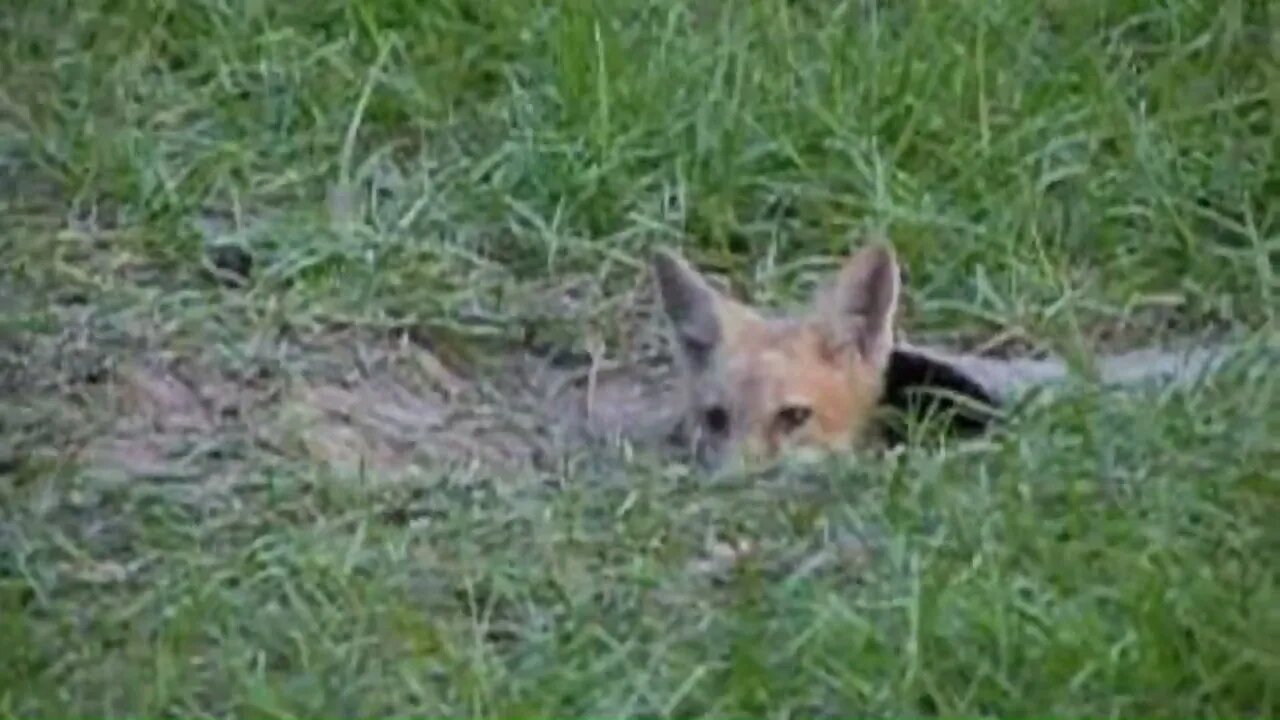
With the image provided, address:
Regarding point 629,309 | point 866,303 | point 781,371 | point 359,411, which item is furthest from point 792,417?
point 359,411

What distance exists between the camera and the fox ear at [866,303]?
7371 millimetres

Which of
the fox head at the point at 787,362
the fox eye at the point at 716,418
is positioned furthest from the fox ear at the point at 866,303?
the fox eye at the point at 716,418

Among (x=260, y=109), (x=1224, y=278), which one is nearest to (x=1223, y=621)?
(x=1224, y=278)

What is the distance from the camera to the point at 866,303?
7398 mm

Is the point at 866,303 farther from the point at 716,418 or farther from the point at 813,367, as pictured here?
the point at 716,418

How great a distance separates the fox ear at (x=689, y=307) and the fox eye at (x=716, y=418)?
12 centimetres

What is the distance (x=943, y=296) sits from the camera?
25.6ft

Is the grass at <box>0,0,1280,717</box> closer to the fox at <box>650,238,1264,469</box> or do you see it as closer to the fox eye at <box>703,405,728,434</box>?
the fox at <box>650,238,1264,469</box>

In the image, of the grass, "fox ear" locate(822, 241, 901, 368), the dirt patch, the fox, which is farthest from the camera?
"fox ear" locate(822, 241, 901, 368)

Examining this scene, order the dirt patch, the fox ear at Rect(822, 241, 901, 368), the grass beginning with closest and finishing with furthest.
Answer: the grass, the dirt patch, the fox ear at Rect(822, 241, 901, 368)

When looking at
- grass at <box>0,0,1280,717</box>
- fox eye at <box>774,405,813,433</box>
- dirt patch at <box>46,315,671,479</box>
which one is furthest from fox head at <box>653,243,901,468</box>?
grass at <box>0,0,1280,717</box>

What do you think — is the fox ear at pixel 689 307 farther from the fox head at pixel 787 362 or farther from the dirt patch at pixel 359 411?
the dirt patch at pixel 359 411

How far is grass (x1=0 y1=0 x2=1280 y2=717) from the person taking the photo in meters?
5.61

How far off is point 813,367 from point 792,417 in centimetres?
11
